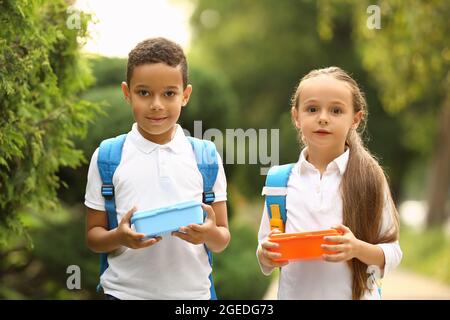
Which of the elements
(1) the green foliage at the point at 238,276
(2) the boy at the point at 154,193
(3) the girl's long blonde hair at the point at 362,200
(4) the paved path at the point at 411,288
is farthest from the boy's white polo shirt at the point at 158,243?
(4) the paved path at the point at 411,288

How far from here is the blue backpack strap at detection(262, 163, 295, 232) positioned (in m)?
3.19

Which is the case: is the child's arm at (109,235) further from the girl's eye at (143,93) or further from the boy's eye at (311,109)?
the boy's eye at (311,109)

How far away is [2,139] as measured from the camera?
12.6 feet

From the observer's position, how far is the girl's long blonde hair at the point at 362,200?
3.14 meters

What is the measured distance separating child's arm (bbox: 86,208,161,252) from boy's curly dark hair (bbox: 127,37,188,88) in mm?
599

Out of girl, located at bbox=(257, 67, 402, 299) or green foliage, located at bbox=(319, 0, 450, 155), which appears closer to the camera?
girl, located at bbox=(257, 67, 402, 299)

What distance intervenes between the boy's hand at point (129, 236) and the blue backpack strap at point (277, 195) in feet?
1.69

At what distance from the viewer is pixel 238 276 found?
631cm

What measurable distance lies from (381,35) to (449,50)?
1.99 m

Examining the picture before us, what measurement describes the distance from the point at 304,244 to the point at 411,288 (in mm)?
7719

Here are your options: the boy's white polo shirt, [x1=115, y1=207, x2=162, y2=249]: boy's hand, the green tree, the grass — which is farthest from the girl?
the grass

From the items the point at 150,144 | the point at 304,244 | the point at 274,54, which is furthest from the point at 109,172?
the point at 274,54

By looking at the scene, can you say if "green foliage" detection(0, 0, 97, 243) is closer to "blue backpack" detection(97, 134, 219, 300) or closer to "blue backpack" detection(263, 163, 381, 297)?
"blue backpack" detection(97, 134, 219, 300)

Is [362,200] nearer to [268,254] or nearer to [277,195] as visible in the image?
[277,195]
